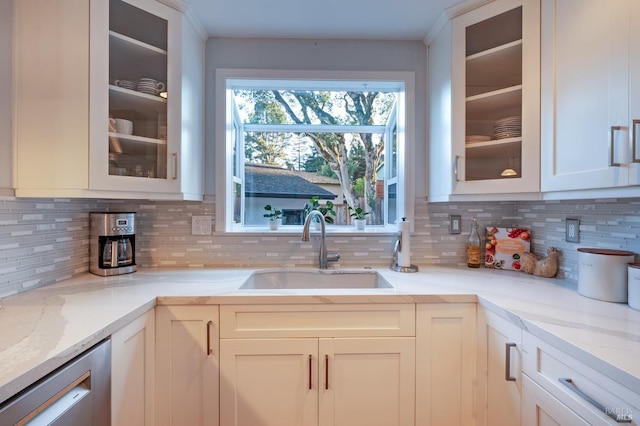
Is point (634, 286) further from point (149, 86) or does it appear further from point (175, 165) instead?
point (149, 86)

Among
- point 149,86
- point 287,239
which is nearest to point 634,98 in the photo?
point 287,239

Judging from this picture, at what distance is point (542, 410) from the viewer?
93 cm

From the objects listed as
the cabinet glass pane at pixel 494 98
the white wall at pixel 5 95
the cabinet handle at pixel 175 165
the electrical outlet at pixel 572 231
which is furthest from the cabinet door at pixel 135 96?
the electrical outlet at pixel 572 231

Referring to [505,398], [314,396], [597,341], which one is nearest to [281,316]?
[314,396]

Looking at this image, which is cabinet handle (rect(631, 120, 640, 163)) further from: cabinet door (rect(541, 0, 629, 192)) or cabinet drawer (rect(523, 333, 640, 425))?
cabinet drawer (rect(523, 333, 640, 425))

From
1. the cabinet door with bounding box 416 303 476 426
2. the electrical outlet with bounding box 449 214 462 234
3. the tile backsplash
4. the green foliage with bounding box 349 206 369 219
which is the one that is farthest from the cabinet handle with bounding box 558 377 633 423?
the green foliage with bounding box 349 206 369 219

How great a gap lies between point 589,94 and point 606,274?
2.21 ft

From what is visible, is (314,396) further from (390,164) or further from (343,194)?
(390,164)

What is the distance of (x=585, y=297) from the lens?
3.93 ft

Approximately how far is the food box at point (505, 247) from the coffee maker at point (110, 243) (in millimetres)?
1992

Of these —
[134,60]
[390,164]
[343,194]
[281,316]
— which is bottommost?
Result: [281,316]

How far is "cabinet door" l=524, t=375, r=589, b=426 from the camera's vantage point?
819 millimetres

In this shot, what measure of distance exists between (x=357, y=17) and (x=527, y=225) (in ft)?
4.93

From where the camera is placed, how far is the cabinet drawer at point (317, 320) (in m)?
1.23
